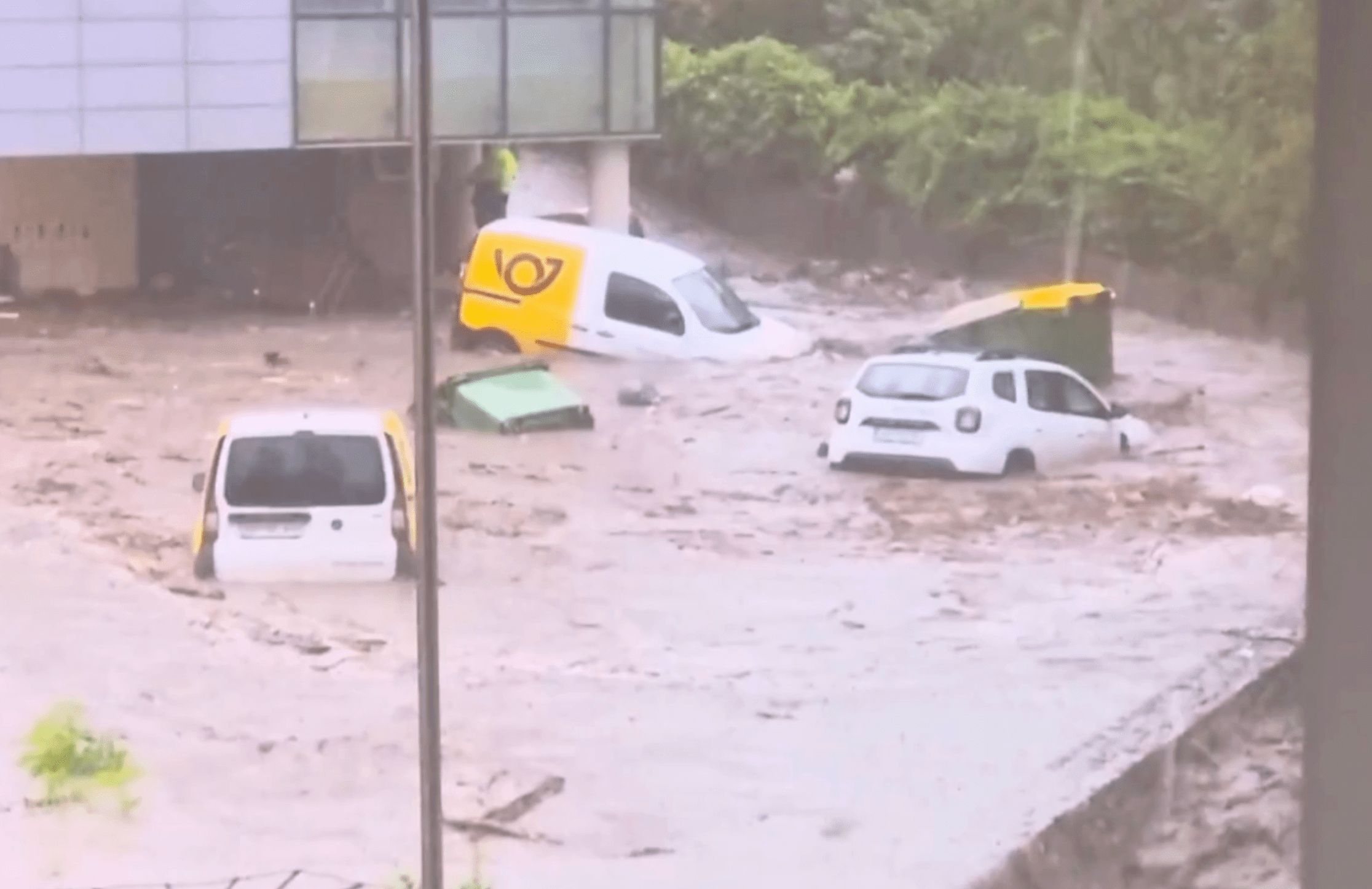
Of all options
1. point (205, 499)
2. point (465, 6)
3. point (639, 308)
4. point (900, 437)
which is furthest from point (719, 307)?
point (205, 499)

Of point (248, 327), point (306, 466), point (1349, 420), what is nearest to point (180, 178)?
point (248, 327)

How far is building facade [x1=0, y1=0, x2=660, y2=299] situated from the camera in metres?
1.32

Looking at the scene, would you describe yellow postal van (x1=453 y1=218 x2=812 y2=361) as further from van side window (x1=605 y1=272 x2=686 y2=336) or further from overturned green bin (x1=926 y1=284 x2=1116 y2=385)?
overturned green bin (x1=926 y1=284 x2=1116 y2=385)

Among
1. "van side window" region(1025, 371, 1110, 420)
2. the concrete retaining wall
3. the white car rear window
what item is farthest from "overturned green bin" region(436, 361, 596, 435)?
the concrete retaining wall

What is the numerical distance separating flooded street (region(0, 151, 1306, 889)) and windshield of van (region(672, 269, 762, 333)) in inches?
0.5

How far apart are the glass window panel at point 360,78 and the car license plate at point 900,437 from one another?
1.36 feet

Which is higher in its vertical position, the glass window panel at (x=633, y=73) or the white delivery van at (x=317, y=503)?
the glass window panel at (x=633, y=73)

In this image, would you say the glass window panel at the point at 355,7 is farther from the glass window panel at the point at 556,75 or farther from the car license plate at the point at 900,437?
the car license plate at the point at 900,437

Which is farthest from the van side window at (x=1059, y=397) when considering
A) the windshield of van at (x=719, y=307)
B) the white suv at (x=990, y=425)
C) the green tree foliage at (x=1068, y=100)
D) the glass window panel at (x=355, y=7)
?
the glass window panel at (x=355, y=7)

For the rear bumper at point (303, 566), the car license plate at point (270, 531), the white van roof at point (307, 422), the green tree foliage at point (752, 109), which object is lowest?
the rear bumper at point (303, 566)

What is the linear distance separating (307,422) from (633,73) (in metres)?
0.35

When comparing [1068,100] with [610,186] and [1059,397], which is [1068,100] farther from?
[610,186]

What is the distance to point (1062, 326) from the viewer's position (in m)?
1.35

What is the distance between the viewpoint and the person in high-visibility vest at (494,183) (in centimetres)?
134
